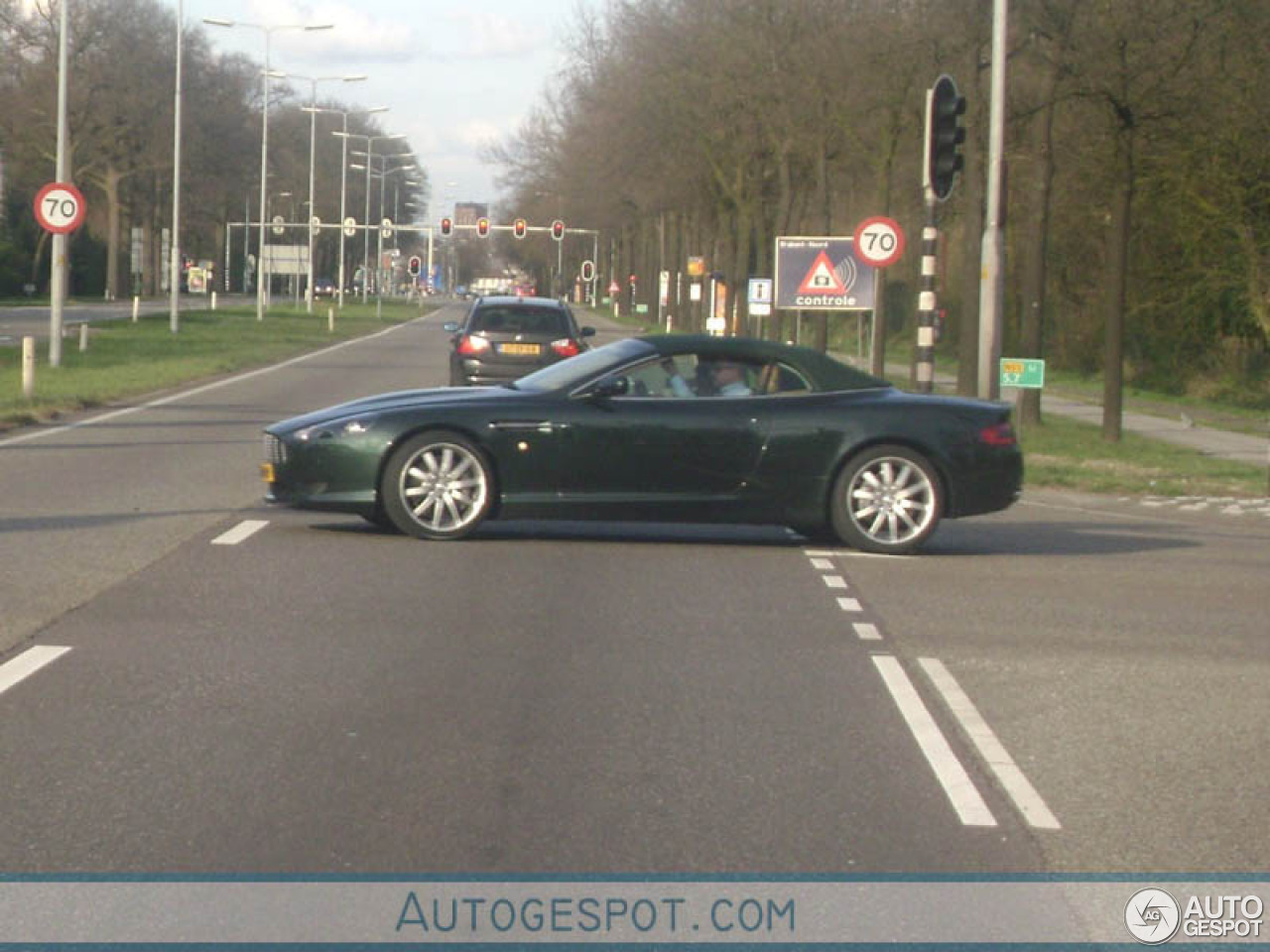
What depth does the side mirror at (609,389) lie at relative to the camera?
1301 centimetres

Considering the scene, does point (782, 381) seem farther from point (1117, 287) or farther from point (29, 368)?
point (29, 368)

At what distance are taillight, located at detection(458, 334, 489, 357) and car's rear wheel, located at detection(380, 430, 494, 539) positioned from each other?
13.6 metres

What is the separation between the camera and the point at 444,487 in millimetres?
12859

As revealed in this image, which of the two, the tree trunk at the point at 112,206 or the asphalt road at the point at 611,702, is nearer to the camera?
the asphalt road at the point at 611,702

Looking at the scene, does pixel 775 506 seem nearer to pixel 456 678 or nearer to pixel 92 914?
pixel 456 678

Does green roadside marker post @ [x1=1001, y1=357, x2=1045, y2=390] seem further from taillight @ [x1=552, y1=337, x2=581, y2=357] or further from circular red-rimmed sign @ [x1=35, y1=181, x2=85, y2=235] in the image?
circular red-rimmed sign @ [x1=35, y1=181, x2=85, y2=235]

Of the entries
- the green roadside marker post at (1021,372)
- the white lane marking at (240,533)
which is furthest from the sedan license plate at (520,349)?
the white lane marking at (240,533)

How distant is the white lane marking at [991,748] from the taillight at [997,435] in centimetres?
432

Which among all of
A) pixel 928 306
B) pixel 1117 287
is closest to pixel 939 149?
pixel 928 306

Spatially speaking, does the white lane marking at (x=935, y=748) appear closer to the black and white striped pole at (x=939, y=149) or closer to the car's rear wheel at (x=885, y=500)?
the car's rear wheel at (x=885, y=500)

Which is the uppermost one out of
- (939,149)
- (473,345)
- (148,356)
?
(939,149)

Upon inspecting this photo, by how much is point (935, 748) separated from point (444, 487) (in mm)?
6022

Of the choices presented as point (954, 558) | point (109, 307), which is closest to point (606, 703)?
point (954, 558)

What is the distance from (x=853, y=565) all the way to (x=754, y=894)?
736 centimetres
